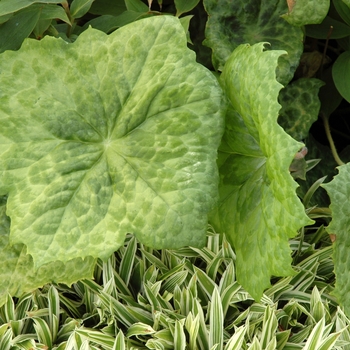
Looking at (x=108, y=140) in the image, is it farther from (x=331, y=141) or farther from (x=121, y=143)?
(x=331, y=141)

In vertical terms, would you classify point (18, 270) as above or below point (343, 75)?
below

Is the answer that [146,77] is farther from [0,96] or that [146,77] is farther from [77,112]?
[0,96]

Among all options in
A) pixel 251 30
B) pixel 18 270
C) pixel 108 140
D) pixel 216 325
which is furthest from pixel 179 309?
pixel 251 30

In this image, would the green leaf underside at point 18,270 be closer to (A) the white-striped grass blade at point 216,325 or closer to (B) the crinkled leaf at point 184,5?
(A) the white-striped grass blade at point 216,325

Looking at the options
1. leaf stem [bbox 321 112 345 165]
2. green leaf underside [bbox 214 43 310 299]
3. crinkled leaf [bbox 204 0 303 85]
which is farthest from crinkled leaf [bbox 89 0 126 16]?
leaf stem [bbox 321 112 345 165]

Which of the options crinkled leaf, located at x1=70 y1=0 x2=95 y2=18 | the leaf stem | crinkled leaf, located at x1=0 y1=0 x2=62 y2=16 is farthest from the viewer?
the leaf stem

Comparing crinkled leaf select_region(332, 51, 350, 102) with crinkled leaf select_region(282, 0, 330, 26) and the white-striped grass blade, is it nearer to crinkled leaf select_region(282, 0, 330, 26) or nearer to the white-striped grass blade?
crinkled leaf select_region(282, 0, 330, 26)
